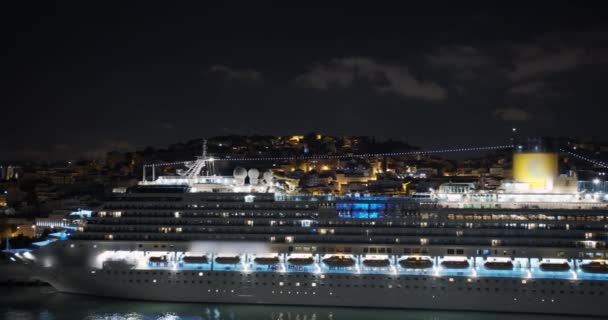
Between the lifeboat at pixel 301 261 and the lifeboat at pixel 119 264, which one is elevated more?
the lifeboat at pixel 301 261

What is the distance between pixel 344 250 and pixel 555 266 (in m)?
6.61

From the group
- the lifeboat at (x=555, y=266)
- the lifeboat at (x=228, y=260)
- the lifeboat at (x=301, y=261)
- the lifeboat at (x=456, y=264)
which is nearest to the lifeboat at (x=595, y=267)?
the lifeboat at (x=555, y=266)

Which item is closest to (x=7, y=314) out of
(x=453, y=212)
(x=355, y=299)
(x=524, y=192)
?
(x=355, y=299)

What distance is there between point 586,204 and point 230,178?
12377 millimetres

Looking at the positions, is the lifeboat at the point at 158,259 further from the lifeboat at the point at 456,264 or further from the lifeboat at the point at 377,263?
the lifeboat at the point at 456,264

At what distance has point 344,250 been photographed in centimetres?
2400

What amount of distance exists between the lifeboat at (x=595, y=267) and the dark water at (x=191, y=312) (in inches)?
67.3

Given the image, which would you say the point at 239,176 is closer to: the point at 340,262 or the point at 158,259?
the point at 158,259

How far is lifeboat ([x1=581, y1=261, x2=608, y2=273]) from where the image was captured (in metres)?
22.5

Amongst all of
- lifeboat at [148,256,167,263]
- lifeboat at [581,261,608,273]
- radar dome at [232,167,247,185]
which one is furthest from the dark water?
radar dome at [232,167,247,185]

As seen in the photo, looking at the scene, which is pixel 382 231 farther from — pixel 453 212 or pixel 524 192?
pixel 524 192

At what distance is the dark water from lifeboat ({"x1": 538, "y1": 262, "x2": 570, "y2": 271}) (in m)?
1.49

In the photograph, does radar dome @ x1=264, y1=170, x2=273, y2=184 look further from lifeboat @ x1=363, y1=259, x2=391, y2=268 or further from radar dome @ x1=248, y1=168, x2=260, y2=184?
lifeboat @ x1=363, y1=259, x2=391, y2=268

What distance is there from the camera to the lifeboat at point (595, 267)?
22531 millimetres
